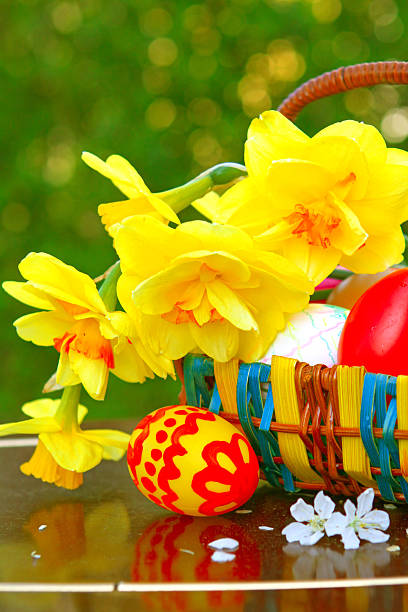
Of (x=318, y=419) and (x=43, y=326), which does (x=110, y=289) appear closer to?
(x=43, y=326)

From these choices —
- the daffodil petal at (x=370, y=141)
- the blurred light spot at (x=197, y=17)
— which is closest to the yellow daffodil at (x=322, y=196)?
the daffodil petal at (x=370, y=141)

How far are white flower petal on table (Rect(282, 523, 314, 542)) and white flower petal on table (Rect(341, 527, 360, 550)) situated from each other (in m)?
0.03

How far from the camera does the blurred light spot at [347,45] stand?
7.59 feet

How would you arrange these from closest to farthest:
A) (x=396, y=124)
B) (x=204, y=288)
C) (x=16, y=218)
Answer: (x=204, y=288), (x=396, y=124), (x=16, y=218)

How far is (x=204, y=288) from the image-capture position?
668mm

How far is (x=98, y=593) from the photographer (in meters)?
0.52

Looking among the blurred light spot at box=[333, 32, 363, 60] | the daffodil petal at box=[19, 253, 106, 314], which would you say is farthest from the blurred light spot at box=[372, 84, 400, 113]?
the daffodil petal at box=[19, 253, 106, 314]

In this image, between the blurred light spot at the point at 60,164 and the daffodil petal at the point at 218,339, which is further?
the blurred light spot at the point at 60,164

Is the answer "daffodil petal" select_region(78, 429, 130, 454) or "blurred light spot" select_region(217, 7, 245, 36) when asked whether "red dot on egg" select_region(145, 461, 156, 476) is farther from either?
"blurred light spot" select_region(217, 7, 245, 36)

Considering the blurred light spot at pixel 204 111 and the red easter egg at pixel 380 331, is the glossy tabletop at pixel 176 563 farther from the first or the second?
the blurred light spot at pixel 204 111

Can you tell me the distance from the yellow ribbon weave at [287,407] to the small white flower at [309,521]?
0.05m

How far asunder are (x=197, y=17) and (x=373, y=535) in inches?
82.0

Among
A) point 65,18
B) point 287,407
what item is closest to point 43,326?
point 287,407

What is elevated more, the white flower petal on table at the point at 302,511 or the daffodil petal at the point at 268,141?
the daffodil petal at the point at 268,141
